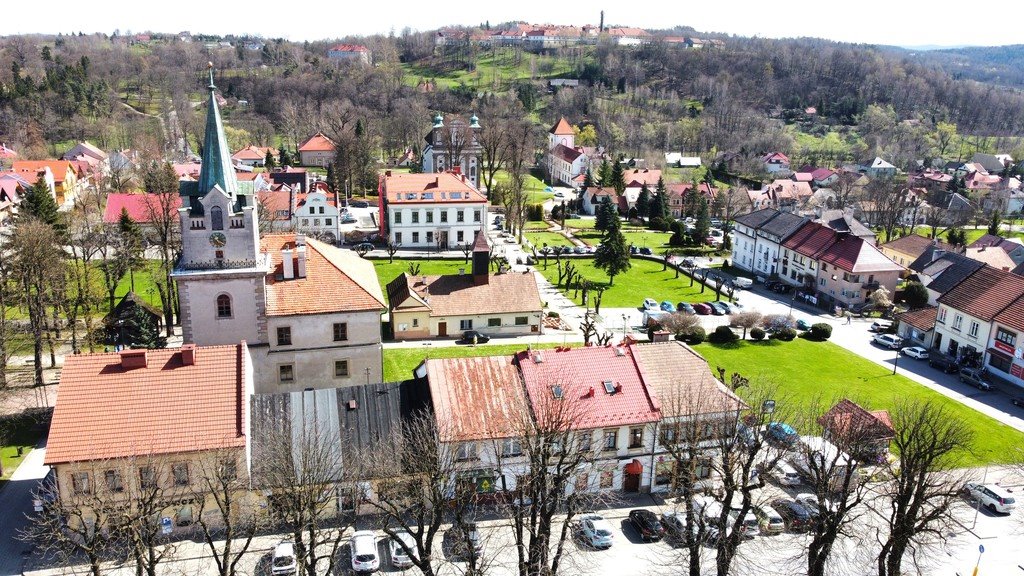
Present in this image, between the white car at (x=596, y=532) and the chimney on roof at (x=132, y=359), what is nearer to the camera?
the white car at (x=596, y=532)

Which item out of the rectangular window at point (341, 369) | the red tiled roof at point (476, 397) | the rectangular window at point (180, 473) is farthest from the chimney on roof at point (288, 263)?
the rectangular window at point (180, 473)

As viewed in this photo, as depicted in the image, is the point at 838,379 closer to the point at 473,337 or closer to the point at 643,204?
the point at 473,337

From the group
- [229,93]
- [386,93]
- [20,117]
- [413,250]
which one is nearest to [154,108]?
[229,93]

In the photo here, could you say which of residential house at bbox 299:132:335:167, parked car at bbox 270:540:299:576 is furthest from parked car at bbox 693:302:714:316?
residential house at bbox 299:132:335:167

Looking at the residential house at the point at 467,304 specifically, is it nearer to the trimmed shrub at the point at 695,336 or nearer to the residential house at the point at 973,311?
the trimmed shrub at the point at 695,336

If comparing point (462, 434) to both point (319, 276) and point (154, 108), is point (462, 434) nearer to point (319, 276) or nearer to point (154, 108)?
point (319, 276)

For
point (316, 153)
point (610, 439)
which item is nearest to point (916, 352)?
point (610, 439)

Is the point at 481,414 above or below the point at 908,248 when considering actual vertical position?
above

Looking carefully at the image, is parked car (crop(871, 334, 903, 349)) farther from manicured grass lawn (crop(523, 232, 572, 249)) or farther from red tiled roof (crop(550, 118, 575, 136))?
red tiled roof (crop(550, 118, 575, 136))
